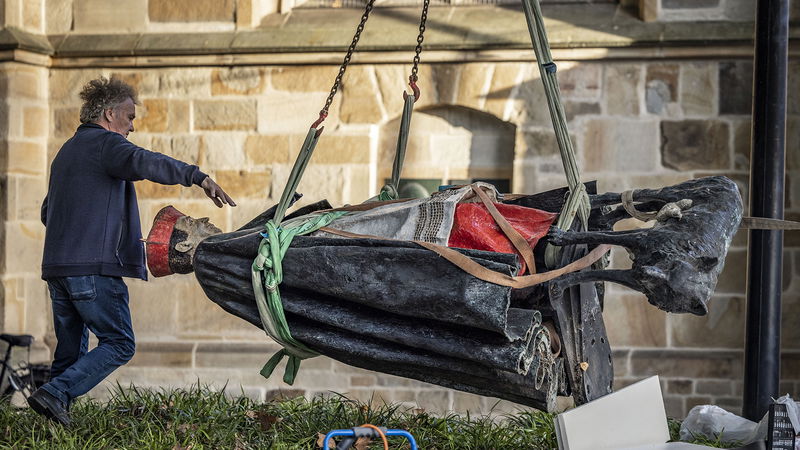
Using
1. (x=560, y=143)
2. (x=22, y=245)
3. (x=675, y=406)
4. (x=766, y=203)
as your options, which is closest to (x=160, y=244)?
(x=560, y=143)

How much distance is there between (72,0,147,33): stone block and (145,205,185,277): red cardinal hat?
3.64 meters

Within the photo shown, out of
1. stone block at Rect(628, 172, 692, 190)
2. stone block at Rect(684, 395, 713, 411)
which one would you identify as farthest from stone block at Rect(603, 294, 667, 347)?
stone block at Rect(628, 172, 692, 190)

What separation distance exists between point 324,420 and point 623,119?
297cm

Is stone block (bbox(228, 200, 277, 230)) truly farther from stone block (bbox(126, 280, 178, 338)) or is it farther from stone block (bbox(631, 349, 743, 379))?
stone block (bbox(631, 349, 743, 379))

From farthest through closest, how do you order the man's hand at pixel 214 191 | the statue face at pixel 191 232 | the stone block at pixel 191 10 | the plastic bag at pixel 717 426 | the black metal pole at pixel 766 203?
Answer: the stone block at pixel 191 10
the black metal pole at pixel 766 203
the plastic bag at pixel 717 426
the man's hand at pixel 214 191
the statue face at pixel 191 232

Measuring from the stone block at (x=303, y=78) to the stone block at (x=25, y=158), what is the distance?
5.39 ft

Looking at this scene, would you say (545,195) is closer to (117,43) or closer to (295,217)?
(295,217)

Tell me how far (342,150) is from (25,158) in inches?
82.8

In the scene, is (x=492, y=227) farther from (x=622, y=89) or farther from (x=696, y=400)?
(x=696, y=400)

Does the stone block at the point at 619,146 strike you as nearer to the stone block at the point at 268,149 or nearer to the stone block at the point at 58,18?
the stone block at the point at 268,149

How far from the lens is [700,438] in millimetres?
4645

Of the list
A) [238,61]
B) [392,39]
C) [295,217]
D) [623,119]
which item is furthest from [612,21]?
[295,217]

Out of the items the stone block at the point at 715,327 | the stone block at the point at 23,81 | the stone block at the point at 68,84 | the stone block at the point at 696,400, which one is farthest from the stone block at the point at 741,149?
the stone block at the point at 23,81

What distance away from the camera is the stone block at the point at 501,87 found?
21.5 ft
